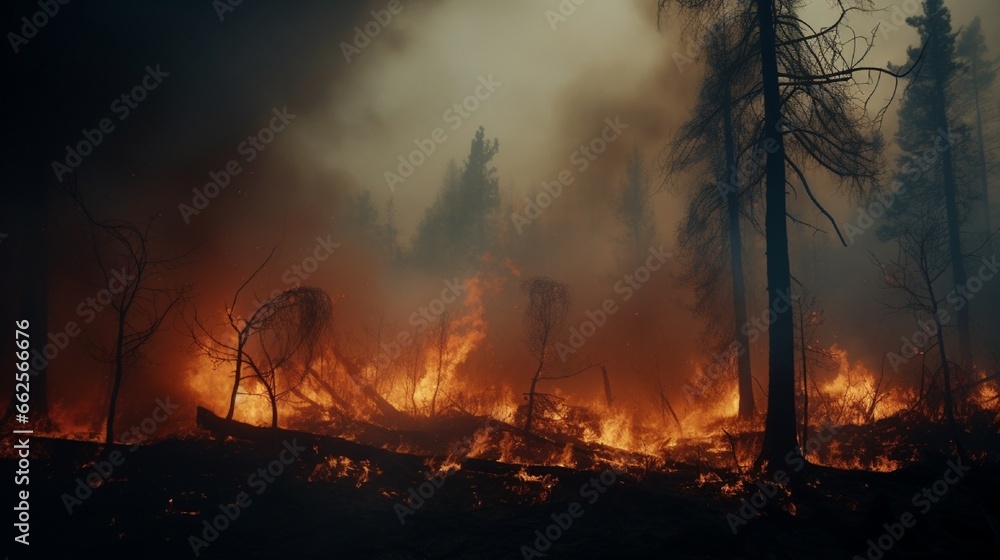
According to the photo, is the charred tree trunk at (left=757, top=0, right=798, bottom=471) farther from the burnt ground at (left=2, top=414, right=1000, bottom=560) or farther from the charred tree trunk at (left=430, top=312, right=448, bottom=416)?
the charred tree trunk at (left=430, top=312, right=448, bottom=416)

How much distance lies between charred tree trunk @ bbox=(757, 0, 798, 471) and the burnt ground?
0.75 metres

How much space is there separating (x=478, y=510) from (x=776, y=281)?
22.6 feet

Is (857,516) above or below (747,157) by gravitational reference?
below

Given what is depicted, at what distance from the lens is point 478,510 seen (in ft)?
26.6

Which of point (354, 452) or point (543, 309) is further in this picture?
point (543, 309)

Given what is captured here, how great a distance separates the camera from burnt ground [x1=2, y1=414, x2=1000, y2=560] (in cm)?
599

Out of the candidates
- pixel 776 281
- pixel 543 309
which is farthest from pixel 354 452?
pixel 776 281

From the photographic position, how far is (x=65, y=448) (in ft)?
33.8

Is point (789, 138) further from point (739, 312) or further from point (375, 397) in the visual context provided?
point (375, 397)

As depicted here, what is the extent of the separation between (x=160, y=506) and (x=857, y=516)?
36.1 feet

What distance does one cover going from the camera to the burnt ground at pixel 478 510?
5992 mm

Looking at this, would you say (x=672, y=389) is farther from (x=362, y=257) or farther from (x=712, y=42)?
(x=362, y=257)

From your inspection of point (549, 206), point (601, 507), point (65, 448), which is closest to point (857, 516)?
point (601, 507)

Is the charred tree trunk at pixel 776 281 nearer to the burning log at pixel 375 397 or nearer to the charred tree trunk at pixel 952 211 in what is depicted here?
the burning log at pixel 375 397
